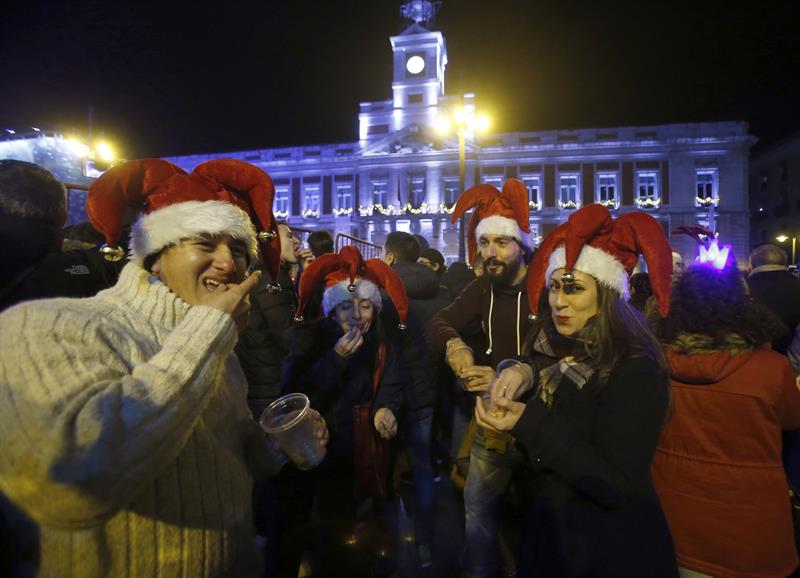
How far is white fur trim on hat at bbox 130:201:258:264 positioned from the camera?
1.59m

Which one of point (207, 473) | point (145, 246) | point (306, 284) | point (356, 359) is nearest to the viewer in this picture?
point (207, 473)

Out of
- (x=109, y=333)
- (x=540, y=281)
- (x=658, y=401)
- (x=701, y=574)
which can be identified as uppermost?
(x=540, y=281)

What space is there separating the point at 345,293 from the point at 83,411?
8.55 ft

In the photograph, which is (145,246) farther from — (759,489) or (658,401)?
(759,489)

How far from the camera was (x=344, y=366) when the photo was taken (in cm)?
321

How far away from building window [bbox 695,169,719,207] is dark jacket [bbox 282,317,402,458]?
42.8 meters

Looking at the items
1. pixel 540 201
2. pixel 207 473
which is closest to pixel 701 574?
pixel 207 473

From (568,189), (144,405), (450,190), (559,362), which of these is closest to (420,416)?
(559,362)

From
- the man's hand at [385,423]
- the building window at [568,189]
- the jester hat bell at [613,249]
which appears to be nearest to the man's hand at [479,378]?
the jester hat bell at [613,249]

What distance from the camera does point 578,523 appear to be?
191cm

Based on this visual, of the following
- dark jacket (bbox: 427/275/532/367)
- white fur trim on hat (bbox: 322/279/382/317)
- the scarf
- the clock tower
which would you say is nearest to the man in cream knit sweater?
the scarf

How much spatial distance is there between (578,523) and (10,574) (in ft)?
5.93

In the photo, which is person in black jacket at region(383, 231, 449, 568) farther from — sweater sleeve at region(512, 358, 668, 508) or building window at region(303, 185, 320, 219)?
building window at region(303, 185, 320, 219)

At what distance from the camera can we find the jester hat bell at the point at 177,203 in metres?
1.61
